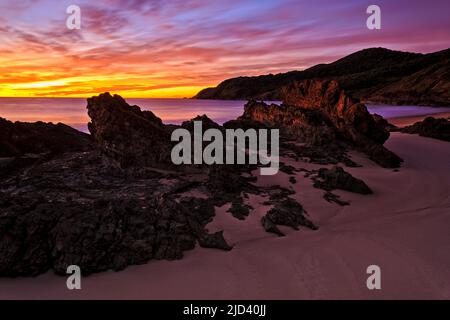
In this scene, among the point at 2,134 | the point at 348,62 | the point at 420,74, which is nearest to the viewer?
the point at 2,134

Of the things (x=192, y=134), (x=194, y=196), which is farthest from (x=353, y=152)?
(x=194, y=196)

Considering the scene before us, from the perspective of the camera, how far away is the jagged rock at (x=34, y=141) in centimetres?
1501

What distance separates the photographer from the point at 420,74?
10881 centimetres

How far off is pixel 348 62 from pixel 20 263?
628 ft

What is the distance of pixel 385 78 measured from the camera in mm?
130625

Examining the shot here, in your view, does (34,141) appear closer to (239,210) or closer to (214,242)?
(239,210)

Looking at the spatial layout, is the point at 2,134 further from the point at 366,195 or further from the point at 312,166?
the point at 366,195

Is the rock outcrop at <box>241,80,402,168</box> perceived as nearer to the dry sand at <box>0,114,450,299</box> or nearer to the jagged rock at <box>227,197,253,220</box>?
the dry sand at <box>0,114,450,299</box>

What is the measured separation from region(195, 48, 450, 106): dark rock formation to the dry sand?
863 inches

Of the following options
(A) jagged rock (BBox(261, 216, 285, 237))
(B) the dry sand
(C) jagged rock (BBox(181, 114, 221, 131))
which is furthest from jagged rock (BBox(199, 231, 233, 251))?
(C) jagged rock (BBox(181, 114, 221, 131))

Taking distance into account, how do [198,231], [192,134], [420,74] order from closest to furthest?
[198,231], [192,134], [420,74]

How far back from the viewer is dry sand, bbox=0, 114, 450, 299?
600cm

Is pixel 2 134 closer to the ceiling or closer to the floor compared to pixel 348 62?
closer to the floor

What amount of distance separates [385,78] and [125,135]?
136 m
